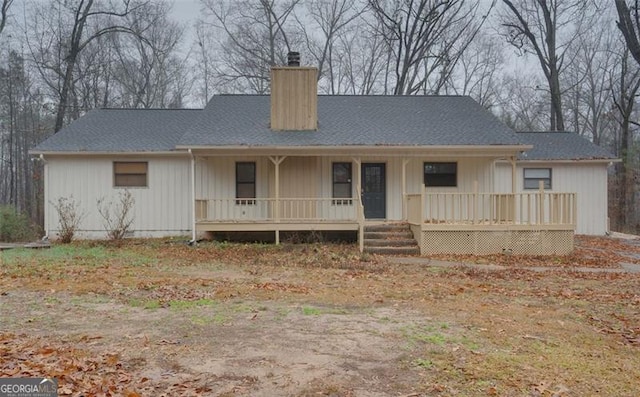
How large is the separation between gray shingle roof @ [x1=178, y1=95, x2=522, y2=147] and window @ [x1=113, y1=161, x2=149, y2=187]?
6.73 feet

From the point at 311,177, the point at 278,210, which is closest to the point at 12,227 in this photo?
the point at 278,210

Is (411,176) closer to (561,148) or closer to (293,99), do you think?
(293,99)

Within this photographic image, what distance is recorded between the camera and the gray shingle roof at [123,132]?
1548cm

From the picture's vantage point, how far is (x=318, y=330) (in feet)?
17.4

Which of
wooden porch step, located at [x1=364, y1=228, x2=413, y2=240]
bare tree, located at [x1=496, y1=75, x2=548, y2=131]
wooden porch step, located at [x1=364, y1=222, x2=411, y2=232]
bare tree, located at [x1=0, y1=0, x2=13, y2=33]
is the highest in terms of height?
bare tree, located at [x1=0, y1=0, x2=13, y2=33]

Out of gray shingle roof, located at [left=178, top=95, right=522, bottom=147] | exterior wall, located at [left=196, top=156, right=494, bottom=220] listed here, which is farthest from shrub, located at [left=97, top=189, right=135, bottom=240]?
gray shingle roof, located at [left=178, top=95, right=522, bottom=147]

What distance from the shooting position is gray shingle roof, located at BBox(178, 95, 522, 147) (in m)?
14.4

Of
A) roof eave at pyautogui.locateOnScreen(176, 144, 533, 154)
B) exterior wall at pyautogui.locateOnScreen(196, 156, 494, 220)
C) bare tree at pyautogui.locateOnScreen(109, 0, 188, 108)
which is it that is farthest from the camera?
bare tree at pyautogui.locateOnScreen(109, 0, 188, 108)

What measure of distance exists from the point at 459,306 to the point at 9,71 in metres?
27.0

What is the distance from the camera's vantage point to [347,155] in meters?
14.1

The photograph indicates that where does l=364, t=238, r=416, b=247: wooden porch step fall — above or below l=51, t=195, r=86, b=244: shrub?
below

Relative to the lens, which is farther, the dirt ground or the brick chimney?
the brick chimney

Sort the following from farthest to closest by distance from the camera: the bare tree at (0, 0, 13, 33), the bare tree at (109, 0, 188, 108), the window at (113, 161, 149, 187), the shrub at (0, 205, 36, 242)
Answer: the bare tree at (109, 0, 188, 108), the bare tree at (0, 0, 13, 33), the shrub at (0, 205, 36, 242), the window at (113, 161, 149, 187)

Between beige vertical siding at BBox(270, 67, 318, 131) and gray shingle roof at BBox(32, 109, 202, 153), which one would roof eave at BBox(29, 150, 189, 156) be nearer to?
gray shingle roof at BBox(32, 109, 202, 153)
